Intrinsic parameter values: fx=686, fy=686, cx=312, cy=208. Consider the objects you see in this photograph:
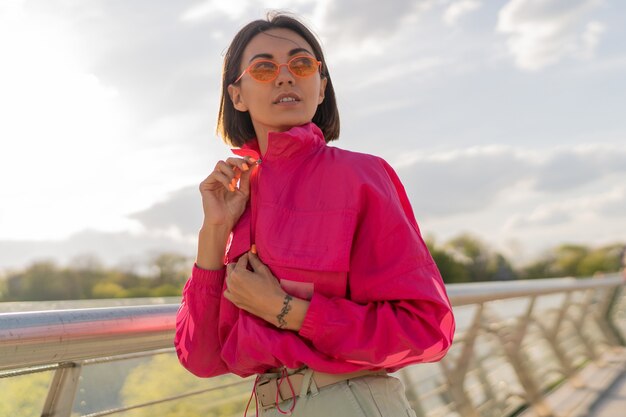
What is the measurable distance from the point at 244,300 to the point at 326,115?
0.69 meters

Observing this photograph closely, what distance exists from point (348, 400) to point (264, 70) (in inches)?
31.6

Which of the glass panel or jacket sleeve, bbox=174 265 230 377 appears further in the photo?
the glass panel

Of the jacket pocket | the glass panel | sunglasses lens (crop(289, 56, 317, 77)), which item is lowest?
the glass panel

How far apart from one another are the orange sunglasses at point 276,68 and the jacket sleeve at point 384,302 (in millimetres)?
364

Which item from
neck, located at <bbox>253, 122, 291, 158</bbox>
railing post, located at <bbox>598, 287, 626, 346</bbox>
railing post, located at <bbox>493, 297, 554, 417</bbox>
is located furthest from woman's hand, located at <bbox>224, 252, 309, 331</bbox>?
railing post, located at <bbox>598, 287, 626, 346</bbox>

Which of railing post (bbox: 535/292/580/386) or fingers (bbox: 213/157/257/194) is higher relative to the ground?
fingers (bbox: 213/157/257/194)

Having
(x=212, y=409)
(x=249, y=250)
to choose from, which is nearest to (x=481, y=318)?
(x=212, y=409)

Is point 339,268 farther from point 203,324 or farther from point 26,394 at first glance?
point 26,394

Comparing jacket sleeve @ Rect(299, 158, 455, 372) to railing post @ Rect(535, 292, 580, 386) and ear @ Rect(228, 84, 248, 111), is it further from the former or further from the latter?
railing post @ Rect(535, 292, 580, 386)

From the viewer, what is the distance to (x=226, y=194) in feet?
5.48

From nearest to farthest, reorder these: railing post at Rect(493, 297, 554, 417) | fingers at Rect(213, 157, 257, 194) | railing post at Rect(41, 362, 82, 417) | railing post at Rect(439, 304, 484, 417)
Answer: fingers at Rect(213, 157, 257, 194), railing post at Rect(41, 362, 82, 417), railing post at Rect(439, 304, 484, 417), railing post at Rect(493, 297, 554, 417)

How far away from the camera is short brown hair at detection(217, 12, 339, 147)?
181cm

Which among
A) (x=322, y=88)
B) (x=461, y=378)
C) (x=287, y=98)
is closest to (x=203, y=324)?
(x=287, y=98)

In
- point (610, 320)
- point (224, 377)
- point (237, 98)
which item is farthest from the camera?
point (610, 320)
